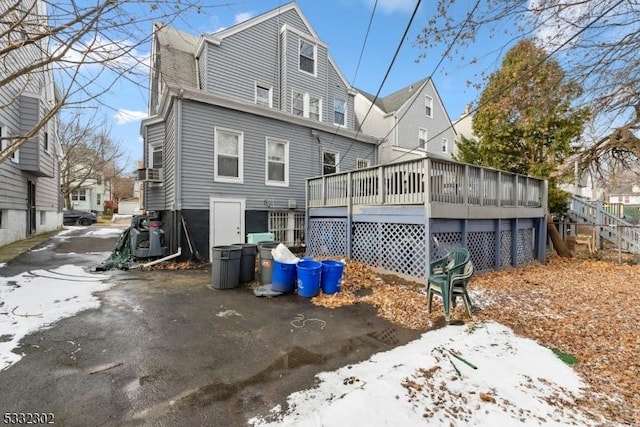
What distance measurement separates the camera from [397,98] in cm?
1947

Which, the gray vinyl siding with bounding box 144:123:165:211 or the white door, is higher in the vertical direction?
the gray vinyl siding with bounding box 144:123:165:211

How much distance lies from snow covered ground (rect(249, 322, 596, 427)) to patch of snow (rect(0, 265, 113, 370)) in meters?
3.35

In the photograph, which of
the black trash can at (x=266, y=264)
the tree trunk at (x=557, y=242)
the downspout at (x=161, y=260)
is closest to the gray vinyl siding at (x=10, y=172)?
the downspout at (x=161, y=260)

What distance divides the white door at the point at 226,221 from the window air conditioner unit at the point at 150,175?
7.80ft

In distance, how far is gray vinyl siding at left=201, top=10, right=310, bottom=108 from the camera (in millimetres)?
10297

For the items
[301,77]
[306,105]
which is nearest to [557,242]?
[306,105]

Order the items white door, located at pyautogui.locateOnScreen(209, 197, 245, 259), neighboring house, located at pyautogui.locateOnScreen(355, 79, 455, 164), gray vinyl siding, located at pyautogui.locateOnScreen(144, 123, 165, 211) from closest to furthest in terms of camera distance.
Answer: white door, located at pyautogui.locateOnScreen(209, 197, 245, 259) < gray vinyl siding, located at pyautogui.locateOnScreen(144, 123, 165, 211) < neighboring house, located at pyautogui.locateOnScreen(355, 79, 455, 164)

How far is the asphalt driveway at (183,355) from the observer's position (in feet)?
8.16

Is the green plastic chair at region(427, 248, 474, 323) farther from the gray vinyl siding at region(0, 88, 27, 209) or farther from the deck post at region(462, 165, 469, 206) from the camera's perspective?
the gray vinyl siding at region(0, 88, 27, 209)

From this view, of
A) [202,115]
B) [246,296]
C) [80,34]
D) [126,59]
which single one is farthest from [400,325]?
[202,115]

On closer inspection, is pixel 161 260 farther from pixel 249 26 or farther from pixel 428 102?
pixel 428 102

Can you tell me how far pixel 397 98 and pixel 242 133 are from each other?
43.9ft

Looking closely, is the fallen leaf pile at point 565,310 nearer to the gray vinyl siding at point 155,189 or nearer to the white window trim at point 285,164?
the white window trim at point 285,164

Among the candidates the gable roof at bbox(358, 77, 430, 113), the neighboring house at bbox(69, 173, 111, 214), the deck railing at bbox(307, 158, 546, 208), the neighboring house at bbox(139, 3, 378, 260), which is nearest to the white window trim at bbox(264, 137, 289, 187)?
the neighboring house at bbox(139, 3, 378, 260)
